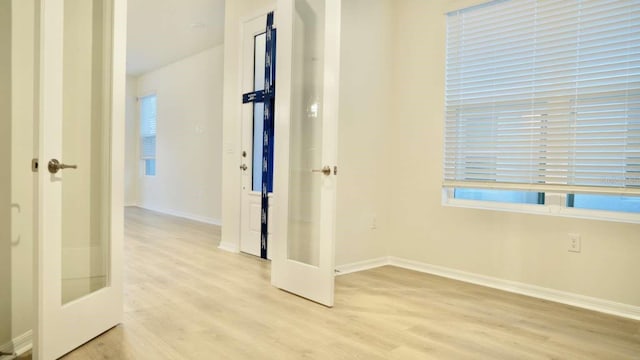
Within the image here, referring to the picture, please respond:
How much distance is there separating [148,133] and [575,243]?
26.2ft

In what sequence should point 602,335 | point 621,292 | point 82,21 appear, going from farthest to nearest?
1. point 621,292
2. point 602,335
3. point 82,21

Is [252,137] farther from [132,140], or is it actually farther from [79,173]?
[132,140]

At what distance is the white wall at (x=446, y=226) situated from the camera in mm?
2738

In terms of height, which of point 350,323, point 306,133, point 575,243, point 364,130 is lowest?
point 350,323

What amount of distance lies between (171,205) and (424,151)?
5540mm

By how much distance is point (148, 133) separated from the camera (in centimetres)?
845

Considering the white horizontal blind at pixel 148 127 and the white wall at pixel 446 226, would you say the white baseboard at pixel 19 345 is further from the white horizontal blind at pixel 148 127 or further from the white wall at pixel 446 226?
the white horizontal blind at pixel 148 127

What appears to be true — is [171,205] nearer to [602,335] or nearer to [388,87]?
[388,87]

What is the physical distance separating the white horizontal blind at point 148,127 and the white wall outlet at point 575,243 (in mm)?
7625

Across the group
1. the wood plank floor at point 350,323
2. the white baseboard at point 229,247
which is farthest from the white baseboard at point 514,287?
the white baseboard at point 229,247

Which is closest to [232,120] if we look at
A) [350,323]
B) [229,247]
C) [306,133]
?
[229,247]

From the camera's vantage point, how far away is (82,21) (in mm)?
2168

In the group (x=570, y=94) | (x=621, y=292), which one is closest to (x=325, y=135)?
(x=570, y=94)

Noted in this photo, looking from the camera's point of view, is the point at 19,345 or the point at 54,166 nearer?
the point at 54,166
